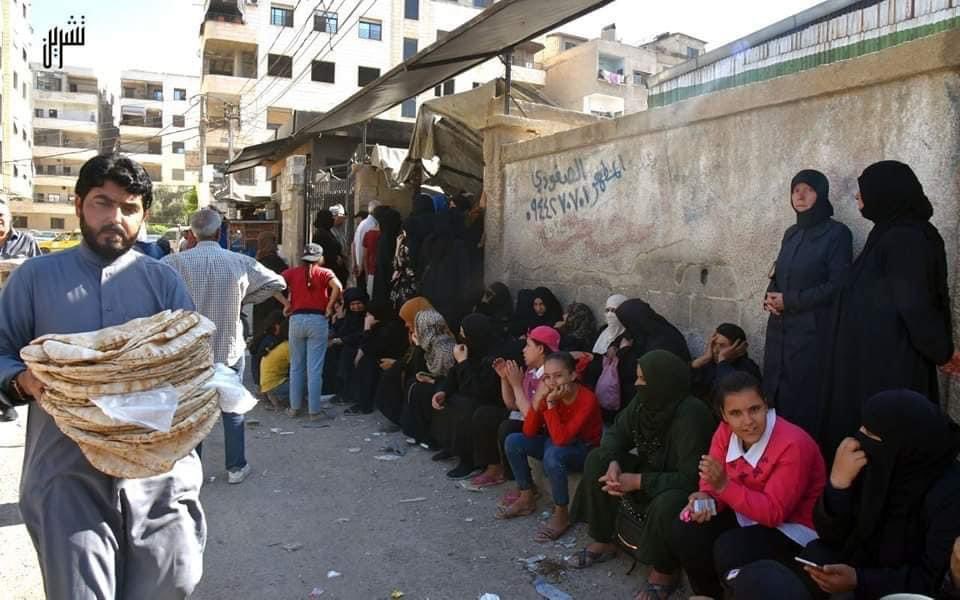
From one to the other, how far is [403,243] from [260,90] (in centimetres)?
3050

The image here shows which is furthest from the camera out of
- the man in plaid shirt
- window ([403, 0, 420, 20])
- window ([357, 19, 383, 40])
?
window ([403, 0, 420, 20])

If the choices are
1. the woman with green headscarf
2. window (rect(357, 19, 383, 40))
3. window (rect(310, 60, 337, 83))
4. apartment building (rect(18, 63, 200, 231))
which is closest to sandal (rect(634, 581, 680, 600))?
the woman with green headscarf

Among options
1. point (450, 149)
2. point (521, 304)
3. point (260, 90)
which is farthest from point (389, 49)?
point (521, 304)

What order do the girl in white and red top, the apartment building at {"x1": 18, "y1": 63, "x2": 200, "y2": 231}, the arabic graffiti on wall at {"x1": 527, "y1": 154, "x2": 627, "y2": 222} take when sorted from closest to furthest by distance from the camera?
the arabic graffiti on wall at {"x1": 527, "y1": 154, "x2": 627, "y2": 222}
the girl in white and red top
the apartment building at {"x1": 18, "y1": 63, "x2": 200, "y2": 231}

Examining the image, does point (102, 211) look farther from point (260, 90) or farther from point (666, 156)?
point (260, 90)

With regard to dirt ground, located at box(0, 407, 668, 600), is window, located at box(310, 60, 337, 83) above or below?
above

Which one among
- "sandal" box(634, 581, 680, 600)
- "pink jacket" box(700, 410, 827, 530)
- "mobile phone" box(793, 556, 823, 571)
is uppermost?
"pink jacket" box(700, 410, 827, 530)

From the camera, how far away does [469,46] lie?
6.64 m

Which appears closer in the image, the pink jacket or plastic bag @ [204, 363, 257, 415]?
plastic bag @ [204, 363, 257, 415]

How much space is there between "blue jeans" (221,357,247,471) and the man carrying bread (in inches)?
112

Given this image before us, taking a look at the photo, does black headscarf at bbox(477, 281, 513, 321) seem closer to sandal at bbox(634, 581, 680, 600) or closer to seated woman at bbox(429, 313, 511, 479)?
seated woman at bbox(429, 313, 511, 479)

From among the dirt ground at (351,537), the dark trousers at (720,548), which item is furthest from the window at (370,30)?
the dark trousers at (720,548)

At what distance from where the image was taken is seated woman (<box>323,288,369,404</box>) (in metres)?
7.29

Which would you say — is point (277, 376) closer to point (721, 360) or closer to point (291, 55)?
→ point (721, 360)
